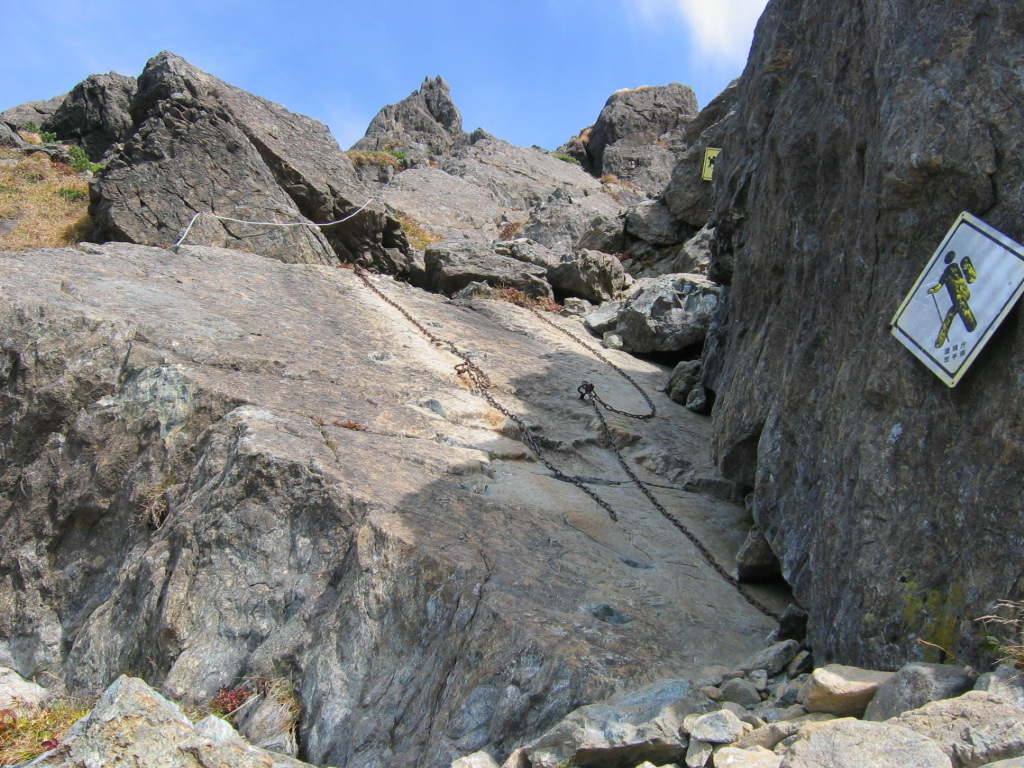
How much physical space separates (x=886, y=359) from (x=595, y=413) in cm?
568

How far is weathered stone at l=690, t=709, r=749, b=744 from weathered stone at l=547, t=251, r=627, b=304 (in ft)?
44.8

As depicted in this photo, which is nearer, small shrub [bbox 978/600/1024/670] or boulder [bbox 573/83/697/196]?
small shrub [bbox 978/600/1024/670]

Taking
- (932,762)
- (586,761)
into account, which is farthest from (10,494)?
(932,762)

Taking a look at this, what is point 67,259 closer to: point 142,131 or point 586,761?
point 142,131

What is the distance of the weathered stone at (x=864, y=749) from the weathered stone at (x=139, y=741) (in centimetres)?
283

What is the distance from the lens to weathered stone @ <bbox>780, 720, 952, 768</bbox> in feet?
11.1

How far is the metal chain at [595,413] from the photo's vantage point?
25.1 ft

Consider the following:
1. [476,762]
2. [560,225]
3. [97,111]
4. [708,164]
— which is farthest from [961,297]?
[97,111]

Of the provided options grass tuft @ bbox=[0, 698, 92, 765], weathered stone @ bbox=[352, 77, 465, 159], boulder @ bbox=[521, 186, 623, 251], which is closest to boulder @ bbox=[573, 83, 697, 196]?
weathered stone @ bbox=[352, 77, 465, 159]

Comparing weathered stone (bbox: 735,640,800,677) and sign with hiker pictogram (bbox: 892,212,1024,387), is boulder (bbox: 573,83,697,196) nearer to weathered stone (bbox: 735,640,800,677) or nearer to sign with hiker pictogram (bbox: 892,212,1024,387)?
sign with hiker pictogram (bbox: 892,212,1024,387)

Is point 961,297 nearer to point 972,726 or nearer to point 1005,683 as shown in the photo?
point 1005,683

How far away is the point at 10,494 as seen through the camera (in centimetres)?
903

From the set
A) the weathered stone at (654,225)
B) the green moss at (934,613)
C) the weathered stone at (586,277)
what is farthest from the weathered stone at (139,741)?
the weathered stone at (654,225)

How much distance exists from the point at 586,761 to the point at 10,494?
745 cm
